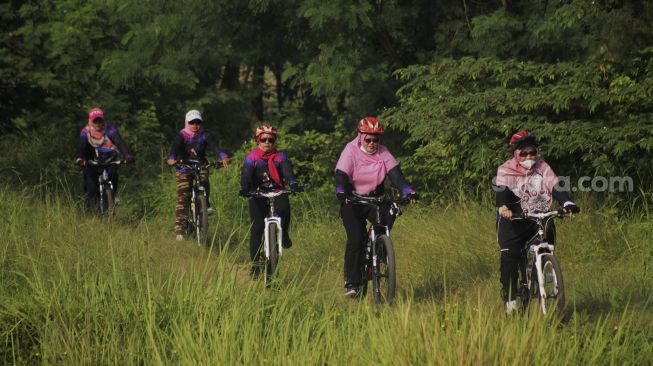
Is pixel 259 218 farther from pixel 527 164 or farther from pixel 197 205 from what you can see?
pixel 527 164

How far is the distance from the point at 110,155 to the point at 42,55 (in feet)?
25.2

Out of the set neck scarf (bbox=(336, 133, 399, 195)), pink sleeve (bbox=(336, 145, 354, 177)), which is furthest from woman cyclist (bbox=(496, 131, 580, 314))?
pink sleeve (bbox=(336, 145, 354, 177))

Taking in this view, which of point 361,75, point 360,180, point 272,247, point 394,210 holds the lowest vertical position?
point 272,247

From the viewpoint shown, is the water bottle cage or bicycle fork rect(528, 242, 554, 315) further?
the water bottle cage

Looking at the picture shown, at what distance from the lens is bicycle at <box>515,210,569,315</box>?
796 cm

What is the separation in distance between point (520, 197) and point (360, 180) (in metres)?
1.62

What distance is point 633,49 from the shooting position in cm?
1213

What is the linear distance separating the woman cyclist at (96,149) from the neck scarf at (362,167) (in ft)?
17.0

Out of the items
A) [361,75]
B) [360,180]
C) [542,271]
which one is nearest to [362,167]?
[360,180]

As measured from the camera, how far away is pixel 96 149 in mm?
14008

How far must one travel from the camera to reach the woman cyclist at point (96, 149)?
1391 cm

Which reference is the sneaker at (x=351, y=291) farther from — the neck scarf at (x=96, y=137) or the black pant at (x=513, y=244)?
the neck scarf at (x=96, y=137)

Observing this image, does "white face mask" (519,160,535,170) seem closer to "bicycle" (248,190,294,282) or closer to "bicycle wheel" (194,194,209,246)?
"bicycle" (248,190,294,282)

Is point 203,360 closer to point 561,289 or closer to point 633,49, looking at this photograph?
point 561,289
